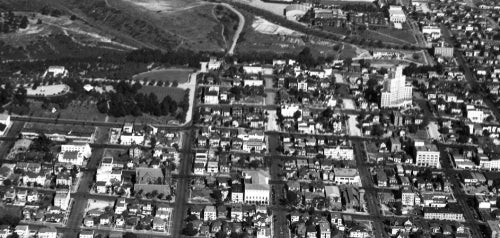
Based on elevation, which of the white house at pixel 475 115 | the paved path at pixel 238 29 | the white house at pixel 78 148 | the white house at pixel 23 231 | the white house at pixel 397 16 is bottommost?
the white house at pixel 23 231

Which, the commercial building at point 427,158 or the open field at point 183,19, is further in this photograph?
the open field at point 183,19

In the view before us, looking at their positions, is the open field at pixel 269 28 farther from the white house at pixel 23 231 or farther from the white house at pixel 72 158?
the white house at pixel 23 231

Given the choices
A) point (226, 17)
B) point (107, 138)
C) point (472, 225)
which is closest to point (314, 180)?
point (472, 225)

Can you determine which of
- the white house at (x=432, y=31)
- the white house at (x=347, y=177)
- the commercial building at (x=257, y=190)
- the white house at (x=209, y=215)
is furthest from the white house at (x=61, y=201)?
the white house at (x=432, y=31)

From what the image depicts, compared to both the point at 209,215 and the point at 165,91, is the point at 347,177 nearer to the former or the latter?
the point at 209,215

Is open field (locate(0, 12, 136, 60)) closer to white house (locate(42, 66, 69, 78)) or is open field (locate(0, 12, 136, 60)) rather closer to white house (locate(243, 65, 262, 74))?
white house (locate(42, 66, 69, 78))

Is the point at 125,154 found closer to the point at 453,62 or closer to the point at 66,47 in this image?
the point at 66,47

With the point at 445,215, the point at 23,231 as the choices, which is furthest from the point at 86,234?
the point at 445,215
